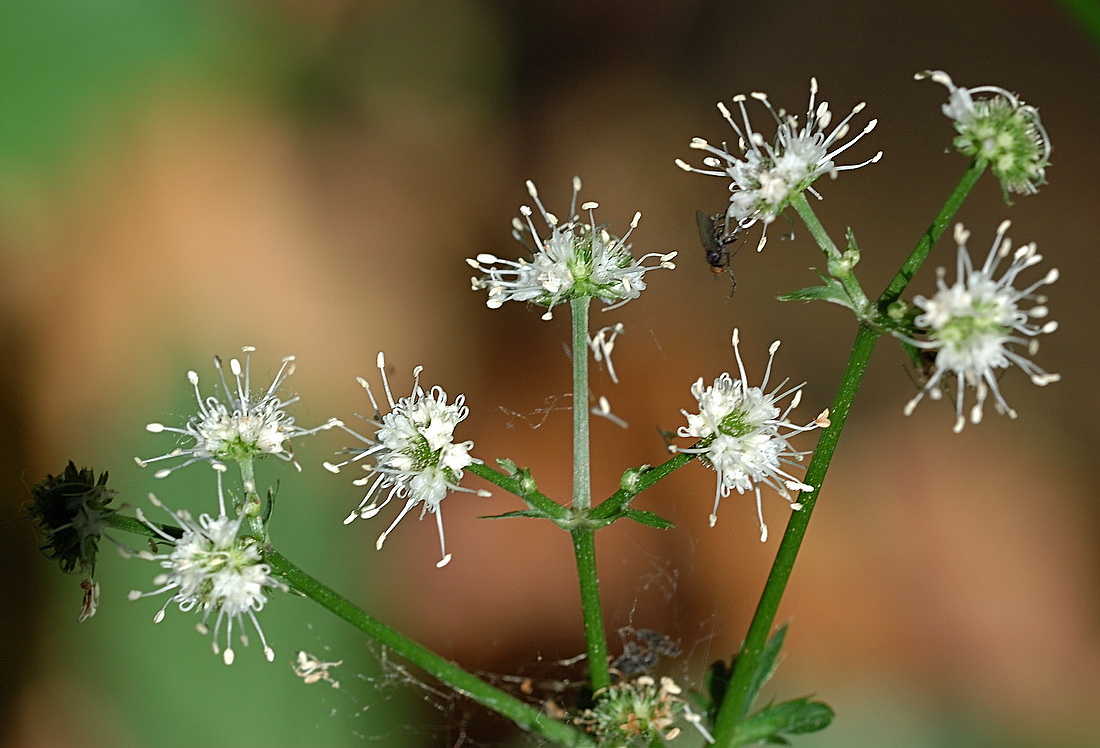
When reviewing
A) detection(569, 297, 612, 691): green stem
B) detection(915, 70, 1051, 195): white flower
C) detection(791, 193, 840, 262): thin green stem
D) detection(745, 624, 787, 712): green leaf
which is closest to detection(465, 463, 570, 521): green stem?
detection(569, 297, 612, 691): green stem

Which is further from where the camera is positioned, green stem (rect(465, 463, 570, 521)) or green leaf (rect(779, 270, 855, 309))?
green stem (rect(465, 463, 570, 521))

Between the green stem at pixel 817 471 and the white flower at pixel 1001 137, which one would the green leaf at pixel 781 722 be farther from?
the white flower at pixel 1001 137

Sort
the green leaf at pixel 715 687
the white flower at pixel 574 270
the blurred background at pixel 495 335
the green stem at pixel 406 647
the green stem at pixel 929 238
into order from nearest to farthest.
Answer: the green stem at pixel 929 238
the green stem at pixel 406 647
the white flower at pixel 574 270
the green leaf at pixel 715 687
the blurred background at pixel 495 335

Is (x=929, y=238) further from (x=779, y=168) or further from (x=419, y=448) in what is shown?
(x=419, y=448)

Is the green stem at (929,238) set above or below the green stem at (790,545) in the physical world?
above

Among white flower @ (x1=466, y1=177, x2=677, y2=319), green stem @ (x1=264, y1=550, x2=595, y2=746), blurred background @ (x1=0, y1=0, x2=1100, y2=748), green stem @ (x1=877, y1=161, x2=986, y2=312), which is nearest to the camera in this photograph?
green stem @ (x1=877, y1=161, x2=986, y2=312)

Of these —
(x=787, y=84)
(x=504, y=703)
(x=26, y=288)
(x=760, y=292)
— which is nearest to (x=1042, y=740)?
(x=760, y=292)

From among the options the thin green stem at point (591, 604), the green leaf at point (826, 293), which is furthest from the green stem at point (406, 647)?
the green leaf at point (826, 293)

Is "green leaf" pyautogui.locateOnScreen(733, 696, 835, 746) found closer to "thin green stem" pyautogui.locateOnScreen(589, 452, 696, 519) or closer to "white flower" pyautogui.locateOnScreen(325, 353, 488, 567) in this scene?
"thin green stem" pyautogui.locateOnScreen(589, 452, 696, 519)
